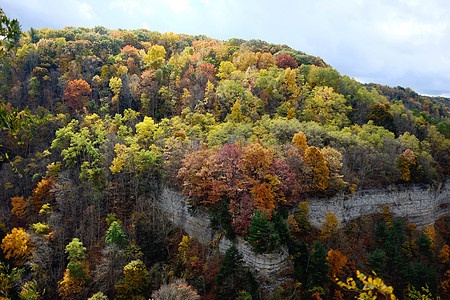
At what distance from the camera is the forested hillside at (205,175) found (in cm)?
2316

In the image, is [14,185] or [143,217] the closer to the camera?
[143,217]

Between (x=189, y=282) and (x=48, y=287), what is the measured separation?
1351cm

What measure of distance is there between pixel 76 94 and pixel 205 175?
32453 millimetres

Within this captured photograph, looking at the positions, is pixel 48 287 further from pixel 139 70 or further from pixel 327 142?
pixel 139 70

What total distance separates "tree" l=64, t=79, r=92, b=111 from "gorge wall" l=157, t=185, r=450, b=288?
991 inches

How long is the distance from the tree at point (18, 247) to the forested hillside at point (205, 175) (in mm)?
115

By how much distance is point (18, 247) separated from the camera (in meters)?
26.6

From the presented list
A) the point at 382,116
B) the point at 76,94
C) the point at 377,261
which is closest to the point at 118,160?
the point at 76,94

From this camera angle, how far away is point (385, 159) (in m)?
31.9

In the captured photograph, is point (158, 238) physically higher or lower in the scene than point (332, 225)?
lower

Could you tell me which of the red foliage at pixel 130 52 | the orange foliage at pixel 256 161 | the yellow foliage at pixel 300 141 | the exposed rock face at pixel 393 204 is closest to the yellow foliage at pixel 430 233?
the exposed rock face at pixel 393 204

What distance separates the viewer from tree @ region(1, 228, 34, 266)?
26500 millimetres

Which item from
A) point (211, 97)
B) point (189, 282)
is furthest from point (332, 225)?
point (211, 97)

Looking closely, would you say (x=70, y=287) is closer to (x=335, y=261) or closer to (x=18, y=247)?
(x=18, y=247)
